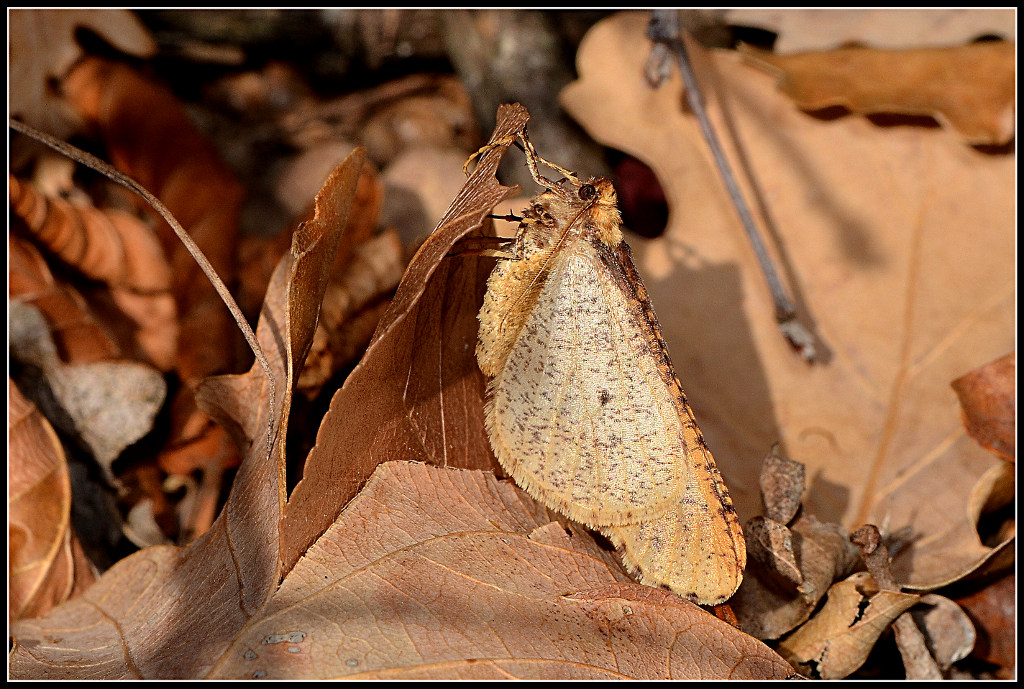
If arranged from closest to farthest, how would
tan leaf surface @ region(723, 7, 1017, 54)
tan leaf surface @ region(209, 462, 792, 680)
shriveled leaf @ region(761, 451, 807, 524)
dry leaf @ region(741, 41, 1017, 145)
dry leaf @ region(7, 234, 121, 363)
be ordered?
tan leaf surface @ region(209, 462, 792, 680) < shriveled leaf @ region(761, 451, 807, 524) < dry leaf @ region(7, 234, 121, 363) < dry leaf @ region(741, 41, 1017, 145) < tan leaf surface @ region(723, 7, 1017, 54)

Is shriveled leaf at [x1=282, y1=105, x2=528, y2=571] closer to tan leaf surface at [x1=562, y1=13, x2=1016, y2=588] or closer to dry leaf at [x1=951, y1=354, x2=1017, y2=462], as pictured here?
tan leaf surface at [x1=562, y1=13, x2=1016, y2=588]

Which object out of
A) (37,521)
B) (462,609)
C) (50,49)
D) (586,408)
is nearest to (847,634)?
(586,408)

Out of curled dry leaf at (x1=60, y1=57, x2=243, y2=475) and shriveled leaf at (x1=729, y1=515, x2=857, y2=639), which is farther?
curled dry leaf at (x1=60, y1=57, x2=243, y2=475)

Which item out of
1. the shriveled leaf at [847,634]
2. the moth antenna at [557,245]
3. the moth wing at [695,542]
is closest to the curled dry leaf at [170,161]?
the moth antenna at [557,245]

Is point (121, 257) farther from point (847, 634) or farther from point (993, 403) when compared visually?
point (993, 403)

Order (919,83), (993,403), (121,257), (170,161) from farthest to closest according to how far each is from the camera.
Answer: (170,161), (919,83), (121,257), (993,403)

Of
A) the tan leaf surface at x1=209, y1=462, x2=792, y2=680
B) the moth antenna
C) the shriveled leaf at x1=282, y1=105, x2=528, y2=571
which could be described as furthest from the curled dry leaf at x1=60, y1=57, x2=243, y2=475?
the tan leaf surface at x1=209, y1=462, x2=792, y2=680

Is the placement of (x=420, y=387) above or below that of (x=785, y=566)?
above

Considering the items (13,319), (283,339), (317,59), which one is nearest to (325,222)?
(283,339)
